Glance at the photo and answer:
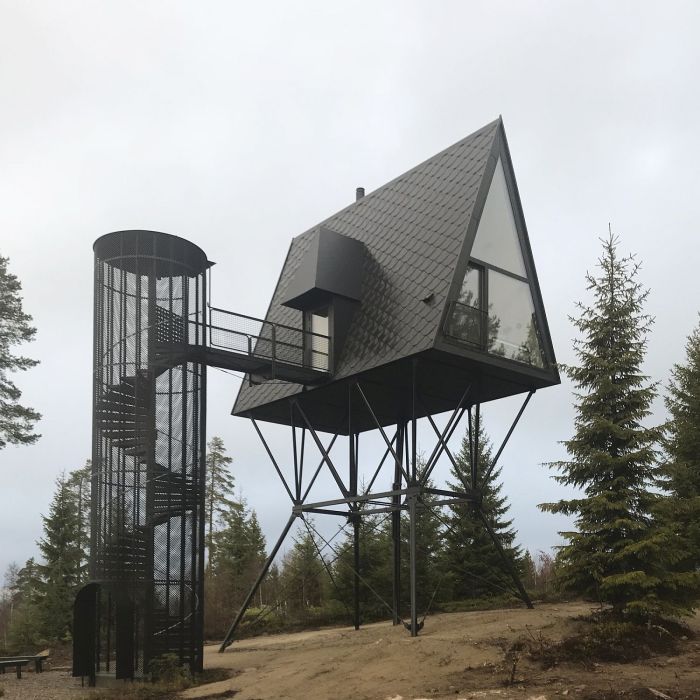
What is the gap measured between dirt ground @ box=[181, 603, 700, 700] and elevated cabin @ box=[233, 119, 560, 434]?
5508mm

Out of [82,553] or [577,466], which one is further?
[82,553]

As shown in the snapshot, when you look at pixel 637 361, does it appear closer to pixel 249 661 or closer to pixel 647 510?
pixel 647 510

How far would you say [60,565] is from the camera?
32062 millimetres

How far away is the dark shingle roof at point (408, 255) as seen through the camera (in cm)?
1905

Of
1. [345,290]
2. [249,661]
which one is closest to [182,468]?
[249,661]

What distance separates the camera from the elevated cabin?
62.2 feet

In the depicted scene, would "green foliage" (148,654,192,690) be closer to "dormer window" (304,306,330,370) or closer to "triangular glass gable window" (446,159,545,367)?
"dormer window" (304,306,330,370)

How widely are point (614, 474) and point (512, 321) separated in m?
4.66

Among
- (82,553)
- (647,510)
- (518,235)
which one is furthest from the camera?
(82,553)

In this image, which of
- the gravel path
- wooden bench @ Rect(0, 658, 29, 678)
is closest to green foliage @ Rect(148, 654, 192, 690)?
the gravel path

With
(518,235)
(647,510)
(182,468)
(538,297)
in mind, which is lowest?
(647,510)

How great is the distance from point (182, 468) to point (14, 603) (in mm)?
40299

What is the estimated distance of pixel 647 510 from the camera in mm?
16625

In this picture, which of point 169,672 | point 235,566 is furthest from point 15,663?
point 235,566
